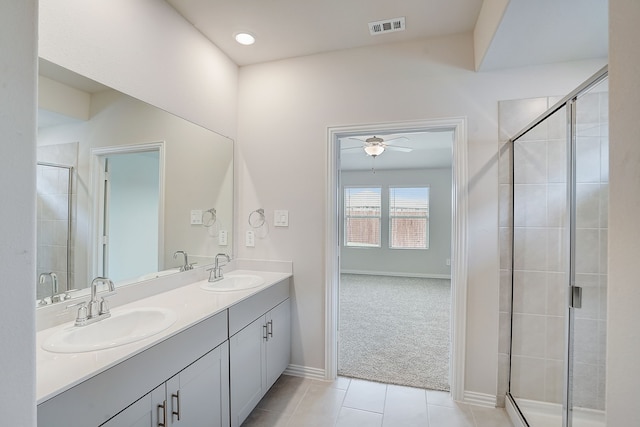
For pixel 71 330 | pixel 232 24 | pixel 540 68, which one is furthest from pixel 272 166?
pixel 540 68

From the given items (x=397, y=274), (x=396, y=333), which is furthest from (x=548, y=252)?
(x=397, y=274)

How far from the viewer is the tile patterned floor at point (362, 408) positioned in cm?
188

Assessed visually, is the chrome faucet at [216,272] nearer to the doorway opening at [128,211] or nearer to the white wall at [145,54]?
the doorway opening at [128,211]

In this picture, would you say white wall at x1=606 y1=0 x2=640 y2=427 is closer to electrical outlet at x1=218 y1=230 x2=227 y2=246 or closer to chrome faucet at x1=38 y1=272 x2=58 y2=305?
chrome faucet at x1=38 y1=272 x2=58 y2=305

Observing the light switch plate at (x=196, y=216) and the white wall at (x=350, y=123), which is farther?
the light switch plate at (x=196, y=216)

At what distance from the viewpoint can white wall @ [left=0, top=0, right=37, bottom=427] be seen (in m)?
0.52

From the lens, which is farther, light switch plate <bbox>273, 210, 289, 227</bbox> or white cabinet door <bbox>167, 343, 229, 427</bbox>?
light switch plate <bbox>273, 210, 289, 227</bbox>

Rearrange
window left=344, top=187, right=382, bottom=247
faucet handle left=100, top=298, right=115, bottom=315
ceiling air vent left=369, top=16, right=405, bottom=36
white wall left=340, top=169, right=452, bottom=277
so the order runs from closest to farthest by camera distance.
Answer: faucet handle left=100, top=298, right=115, bottom=315
ceiling air vent left=369, top=16, right=405, bottom=36
white wall left=340, top=169, right=452, bottom=277
window left=344, top=187, right=382, bottom=247

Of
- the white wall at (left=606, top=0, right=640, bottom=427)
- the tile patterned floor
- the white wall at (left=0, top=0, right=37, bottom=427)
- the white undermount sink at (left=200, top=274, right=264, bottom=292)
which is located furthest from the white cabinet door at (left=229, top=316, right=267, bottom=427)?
the white wall at (left=606, top=0, right=640, bottom=427)

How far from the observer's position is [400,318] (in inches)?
152

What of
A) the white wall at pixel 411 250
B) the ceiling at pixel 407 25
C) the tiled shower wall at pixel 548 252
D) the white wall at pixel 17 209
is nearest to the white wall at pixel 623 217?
the tiled shower wall at pixel 548 252

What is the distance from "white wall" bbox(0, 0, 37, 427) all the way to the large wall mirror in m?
0.93

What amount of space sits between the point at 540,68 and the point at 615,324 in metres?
1.89

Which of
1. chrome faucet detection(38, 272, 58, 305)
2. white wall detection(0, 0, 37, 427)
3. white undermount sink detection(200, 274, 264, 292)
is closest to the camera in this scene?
white wall detection(0, 0, 37, 427)
